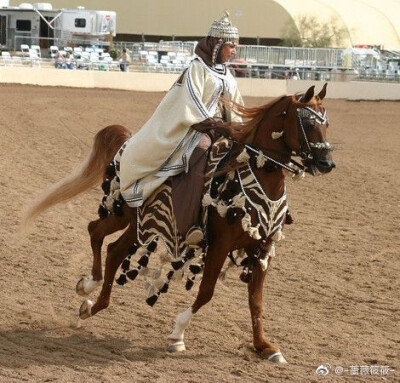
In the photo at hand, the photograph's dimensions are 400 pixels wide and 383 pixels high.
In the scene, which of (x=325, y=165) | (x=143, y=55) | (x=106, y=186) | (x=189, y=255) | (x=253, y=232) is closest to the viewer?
(x=325, y=165)

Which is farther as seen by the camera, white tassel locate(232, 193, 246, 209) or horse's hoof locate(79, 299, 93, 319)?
horse's hoof locate(79, 299, 93, 319)

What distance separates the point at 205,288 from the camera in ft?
25.2

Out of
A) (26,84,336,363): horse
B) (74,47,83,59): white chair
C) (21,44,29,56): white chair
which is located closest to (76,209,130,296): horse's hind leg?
(26,84,336,363): horse

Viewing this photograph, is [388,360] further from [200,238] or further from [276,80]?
[276,80]

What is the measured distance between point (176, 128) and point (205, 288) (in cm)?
126

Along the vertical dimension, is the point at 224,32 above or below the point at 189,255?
above

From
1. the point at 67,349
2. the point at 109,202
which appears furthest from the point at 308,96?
the point at 67,349

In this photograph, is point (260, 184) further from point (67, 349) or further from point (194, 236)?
point (67, 349)

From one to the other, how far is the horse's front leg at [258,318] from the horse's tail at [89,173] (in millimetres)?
2027

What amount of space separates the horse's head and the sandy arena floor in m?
1.45

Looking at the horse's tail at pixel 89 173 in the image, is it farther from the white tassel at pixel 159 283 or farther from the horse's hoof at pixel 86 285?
the white tassel at pixel 159 283

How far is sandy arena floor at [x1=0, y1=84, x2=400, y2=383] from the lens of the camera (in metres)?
7.33

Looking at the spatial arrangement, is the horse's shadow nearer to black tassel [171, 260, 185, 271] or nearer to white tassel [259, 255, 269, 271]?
black tassel [171, 260, 185, 271]

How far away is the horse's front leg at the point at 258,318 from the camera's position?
755cm
